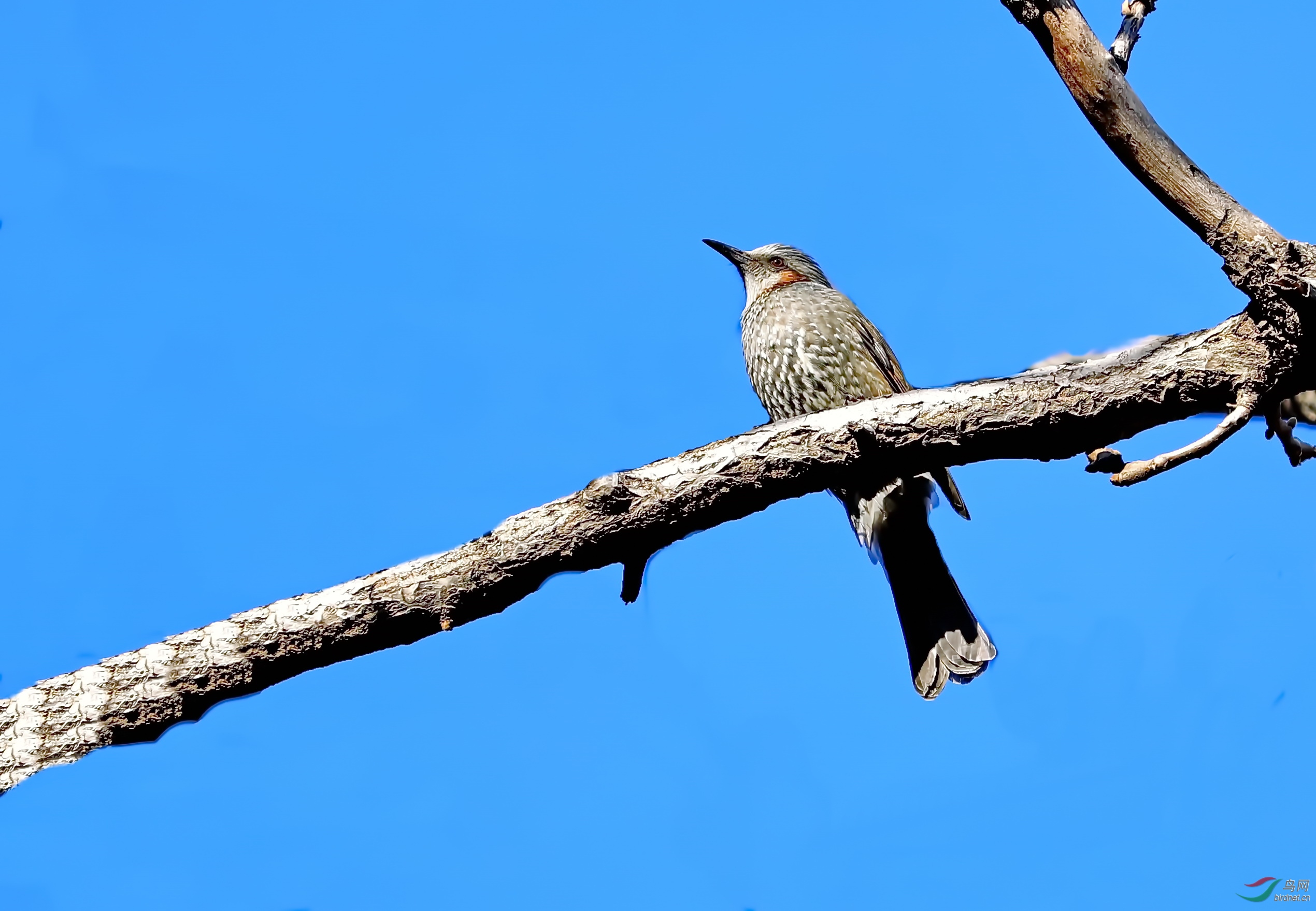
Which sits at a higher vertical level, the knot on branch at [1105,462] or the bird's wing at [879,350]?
the bird's wing at [879,350]

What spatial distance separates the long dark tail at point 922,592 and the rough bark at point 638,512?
0.99 meters

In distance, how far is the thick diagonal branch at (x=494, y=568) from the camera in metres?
3.07

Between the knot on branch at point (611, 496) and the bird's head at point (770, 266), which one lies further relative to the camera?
the bird's head at point (770, 266)

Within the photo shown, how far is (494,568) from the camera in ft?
10.1

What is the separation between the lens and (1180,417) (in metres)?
2.92

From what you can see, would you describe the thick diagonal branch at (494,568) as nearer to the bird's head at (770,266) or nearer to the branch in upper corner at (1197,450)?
the branch in upper corner at (1197,450)

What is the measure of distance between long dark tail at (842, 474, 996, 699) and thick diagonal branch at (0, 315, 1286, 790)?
983 millimetres

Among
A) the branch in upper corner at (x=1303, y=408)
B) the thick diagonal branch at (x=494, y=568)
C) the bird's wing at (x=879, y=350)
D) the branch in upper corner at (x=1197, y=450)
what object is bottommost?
the branch in upper corner at (x=1197, y=450)

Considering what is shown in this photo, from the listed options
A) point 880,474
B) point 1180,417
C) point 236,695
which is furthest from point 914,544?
point 236,695

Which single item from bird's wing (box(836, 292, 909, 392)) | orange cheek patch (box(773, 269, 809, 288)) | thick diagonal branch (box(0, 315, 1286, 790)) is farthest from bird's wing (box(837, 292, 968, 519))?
thick diagonal branch (box(0, 315, 1286, 790))

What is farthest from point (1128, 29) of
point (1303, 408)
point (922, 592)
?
point (922, 592)

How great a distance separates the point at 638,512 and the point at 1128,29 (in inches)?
82.2

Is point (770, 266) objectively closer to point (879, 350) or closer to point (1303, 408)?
point (879, 350)

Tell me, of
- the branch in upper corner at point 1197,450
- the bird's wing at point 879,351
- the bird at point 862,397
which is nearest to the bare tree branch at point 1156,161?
the branch in upper corner at point 1197,450
